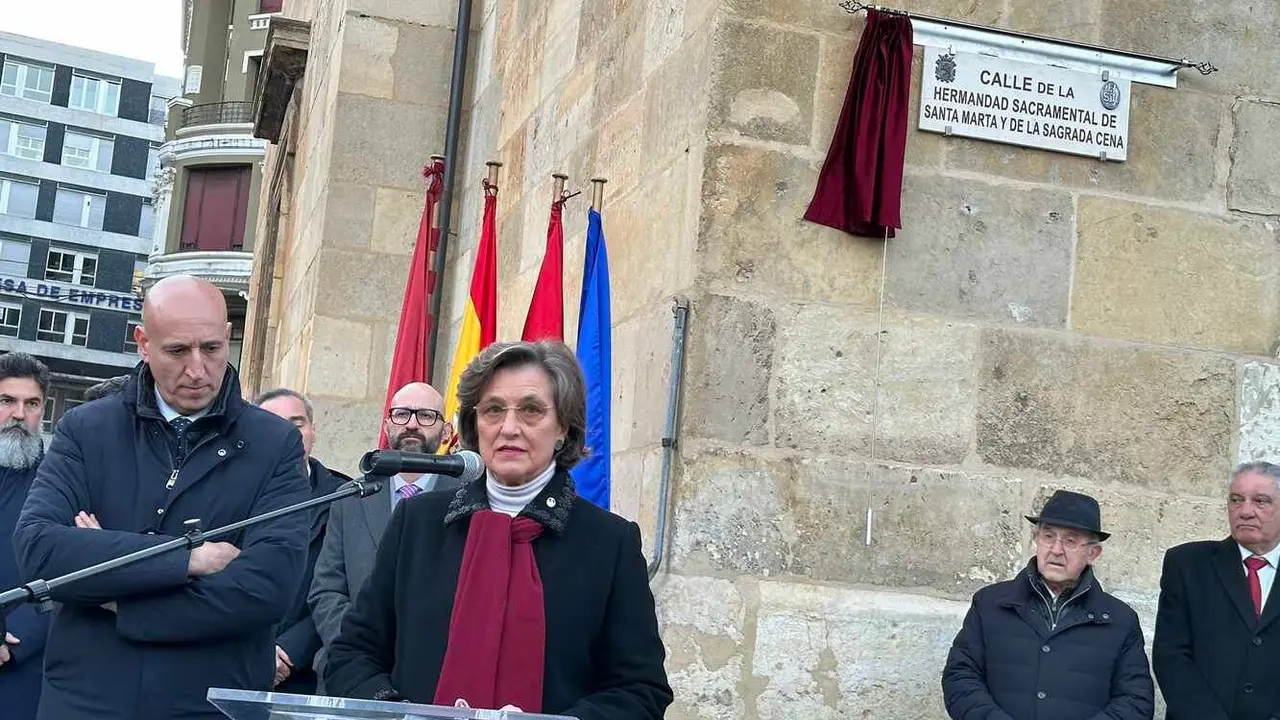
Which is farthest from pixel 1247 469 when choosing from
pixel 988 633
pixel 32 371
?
pixel 32 371

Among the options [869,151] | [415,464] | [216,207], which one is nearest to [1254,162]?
[869,151]

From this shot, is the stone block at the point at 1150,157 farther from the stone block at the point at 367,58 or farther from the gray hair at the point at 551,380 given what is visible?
the stone block at the point at 367,58

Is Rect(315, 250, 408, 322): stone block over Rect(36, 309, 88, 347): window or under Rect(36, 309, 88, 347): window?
under

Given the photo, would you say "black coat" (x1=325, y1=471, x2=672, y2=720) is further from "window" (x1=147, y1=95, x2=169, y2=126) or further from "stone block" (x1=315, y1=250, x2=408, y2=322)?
"window" (x1=147, y1=95, x2=169, y2=126)

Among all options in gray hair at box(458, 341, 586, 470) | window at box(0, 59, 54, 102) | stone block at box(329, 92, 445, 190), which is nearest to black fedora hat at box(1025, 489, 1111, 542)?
gray hair at box(458, 341, 586, 470)

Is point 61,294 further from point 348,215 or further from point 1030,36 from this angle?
point 1030,36

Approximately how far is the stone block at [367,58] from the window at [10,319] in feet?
184

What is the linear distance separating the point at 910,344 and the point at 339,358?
5674 mm

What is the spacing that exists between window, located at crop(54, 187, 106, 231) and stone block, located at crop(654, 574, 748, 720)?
66.5m

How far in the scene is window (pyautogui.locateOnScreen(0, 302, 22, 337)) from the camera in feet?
207

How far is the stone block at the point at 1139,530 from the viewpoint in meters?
6.21

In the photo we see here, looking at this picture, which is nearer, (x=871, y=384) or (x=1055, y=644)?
(x=1055, y=644)

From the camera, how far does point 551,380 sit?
3.60m

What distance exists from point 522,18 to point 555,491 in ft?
21.9
